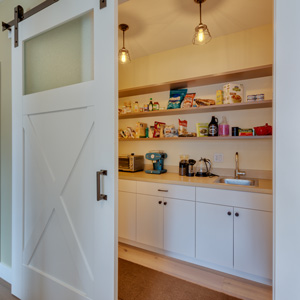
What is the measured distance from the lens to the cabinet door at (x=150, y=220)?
7.43ft

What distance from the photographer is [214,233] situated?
1967 mm

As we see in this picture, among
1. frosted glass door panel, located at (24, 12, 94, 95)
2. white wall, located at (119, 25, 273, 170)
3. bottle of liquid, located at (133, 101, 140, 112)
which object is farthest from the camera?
bottle of liquid, located at (133, 101, 140, 112)

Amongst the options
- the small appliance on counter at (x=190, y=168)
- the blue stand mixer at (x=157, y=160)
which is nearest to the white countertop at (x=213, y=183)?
the blue stand mixer at (x=157, y=160)

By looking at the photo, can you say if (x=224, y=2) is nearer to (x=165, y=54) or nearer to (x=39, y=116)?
(x=165, y=54)

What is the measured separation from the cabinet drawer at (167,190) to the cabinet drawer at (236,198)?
0.32 feet

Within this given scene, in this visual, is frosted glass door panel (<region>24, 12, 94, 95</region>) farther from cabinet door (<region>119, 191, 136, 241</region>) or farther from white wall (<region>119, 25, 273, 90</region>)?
white wall (<region>119, 25, 273, 90</region>)

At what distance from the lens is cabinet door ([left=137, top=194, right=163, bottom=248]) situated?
2266mm

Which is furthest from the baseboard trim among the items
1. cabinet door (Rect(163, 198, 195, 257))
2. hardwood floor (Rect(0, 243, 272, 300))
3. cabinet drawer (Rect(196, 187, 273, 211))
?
cabinet drawer (Rect(196, 187, 273, 211))

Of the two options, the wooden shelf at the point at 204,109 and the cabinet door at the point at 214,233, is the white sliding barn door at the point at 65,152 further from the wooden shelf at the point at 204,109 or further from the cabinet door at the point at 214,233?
the wooden shelf at the point at 204,109

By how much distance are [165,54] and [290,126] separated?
2.43 meters

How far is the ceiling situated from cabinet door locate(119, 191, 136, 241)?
200 centimetres

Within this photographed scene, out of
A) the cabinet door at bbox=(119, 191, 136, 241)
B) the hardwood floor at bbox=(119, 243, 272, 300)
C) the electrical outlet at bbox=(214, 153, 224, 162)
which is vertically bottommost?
the hardwood floor at bbox=(119, 243, 272, 300)

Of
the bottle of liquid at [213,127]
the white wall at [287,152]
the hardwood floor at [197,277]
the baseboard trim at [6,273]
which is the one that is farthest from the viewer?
the bottle of liquid at [213,127]

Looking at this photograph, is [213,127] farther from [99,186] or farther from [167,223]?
[99,186]
